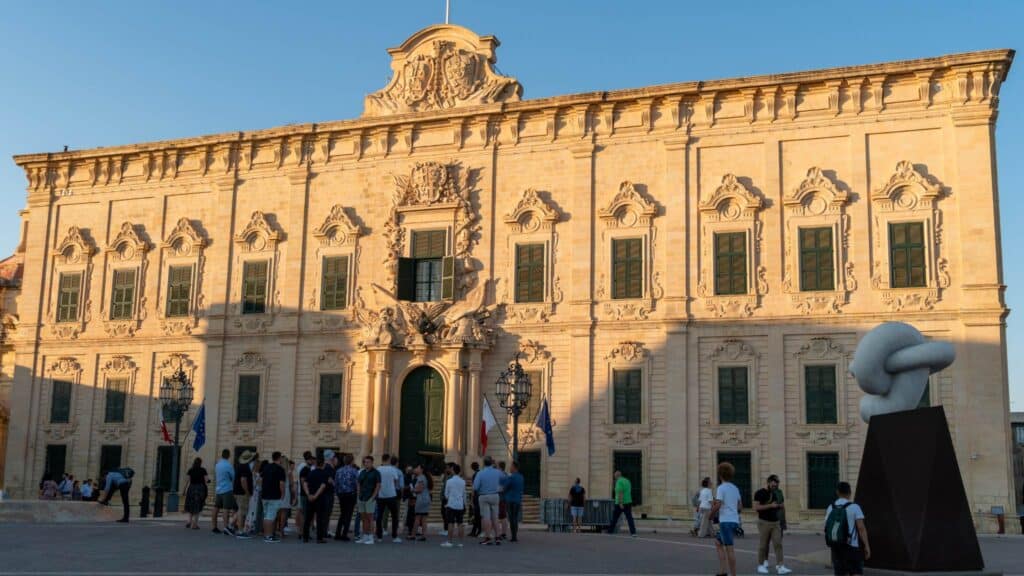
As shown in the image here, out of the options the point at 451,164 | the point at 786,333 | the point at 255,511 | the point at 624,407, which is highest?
the point at 451,164

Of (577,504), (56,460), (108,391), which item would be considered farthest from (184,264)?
(577,504)

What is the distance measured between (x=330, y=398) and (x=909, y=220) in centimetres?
1733

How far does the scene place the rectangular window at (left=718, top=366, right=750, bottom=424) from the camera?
28.1 metres

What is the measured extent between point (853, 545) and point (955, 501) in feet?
7.93

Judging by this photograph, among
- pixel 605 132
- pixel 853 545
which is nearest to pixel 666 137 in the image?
pixel 605 132

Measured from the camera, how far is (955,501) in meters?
14.2

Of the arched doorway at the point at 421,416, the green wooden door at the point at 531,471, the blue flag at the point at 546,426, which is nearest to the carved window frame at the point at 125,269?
the arched doorway at the point at 421,416

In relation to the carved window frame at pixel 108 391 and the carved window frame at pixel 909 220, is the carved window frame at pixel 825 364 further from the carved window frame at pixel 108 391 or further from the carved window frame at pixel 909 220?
the carved window frame at pixel 108 391

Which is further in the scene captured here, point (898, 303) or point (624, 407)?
point (624, 407)

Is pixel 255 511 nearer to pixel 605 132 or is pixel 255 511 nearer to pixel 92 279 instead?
pixel 605 132

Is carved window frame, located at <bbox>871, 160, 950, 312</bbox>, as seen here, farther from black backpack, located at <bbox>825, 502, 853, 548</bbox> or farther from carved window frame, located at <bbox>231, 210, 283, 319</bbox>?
carved window frame, located at <bbox>231, 210, 283, 319</bbox>

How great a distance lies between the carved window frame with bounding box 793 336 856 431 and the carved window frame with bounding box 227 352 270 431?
16011 millimetres

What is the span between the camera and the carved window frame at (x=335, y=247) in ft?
106

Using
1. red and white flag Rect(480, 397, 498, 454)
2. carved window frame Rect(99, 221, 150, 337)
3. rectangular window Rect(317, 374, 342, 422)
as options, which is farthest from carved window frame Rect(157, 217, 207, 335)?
red and white flag Rect(480, 397, 498, 454)
